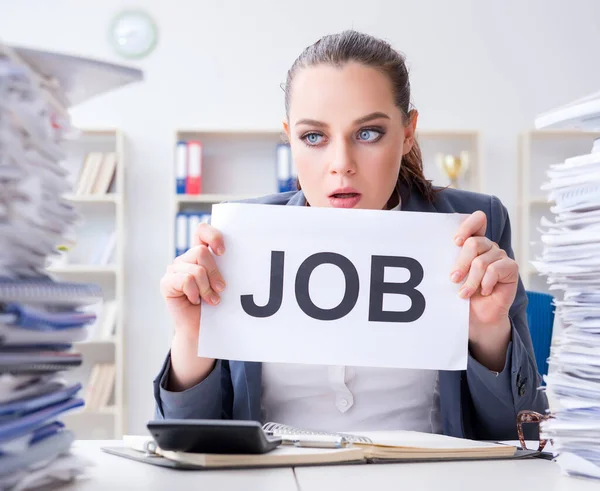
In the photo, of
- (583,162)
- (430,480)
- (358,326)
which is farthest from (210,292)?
(583,162)

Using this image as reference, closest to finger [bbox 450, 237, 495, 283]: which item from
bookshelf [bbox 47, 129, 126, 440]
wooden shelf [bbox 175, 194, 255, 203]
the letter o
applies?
the letter o

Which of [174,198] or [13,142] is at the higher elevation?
[174,198]

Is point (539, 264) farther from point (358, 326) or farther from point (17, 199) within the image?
point (17, 199)

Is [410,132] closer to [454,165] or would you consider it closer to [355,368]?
[355,368]

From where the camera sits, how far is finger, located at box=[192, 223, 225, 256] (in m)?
1.25

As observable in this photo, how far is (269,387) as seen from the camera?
1701 millimetres

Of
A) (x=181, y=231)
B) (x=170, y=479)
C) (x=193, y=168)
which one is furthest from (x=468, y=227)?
(x=193, y=168)

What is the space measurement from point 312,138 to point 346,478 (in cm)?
86

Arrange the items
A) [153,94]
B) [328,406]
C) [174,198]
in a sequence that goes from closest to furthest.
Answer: [328,406]
[174,198]
[153,94]

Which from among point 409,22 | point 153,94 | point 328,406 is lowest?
point 328,406

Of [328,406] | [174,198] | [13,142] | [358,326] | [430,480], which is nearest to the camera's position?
[13,142]

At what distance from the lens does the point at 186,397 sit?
4.86 ft

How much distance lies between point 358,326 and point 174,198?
3.90m

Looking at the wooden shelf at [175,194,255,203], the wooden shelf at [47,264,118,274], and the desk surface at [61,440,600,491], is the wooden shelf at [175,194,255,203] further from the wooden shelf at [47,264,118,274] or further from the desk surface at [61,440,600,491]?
the desk surface at [61,440,600,491]
